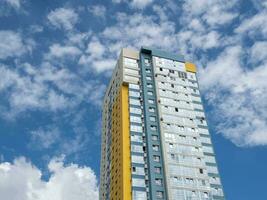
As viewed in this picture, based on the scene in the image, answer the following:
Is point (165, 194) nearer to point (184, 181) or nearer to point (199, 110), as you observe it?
point (184, 181)

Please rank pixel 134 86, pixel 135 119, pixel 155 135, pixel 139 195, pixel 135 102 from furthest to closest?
1. pixel 134 86
2. pixel 135 102
3. pixel 135 119
4. pixel 155 135
5. pixel 139 195

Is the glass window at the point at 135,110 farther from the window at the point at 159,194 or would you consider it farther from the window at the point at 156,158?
the window at the point at 159,194

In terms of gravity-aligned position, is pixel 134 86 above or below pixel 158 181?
above

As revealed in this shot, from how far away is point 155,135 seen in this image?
78.4 metres

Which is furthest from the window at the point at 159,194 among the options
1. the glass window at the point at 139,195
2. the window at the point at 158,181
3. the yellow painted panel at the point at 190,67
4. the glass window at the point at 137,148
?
the yellow painted panel at the point at 190,67

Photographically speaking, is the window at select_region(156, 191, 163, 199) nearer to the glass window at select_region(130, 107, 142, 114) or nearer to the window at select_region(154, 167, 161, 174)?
the window at select_region(154, 167, 161, 174)

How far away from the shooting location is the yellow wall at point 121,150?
230ft

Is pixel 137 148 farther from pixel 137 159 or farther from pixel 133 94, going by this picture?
pixel 133 94

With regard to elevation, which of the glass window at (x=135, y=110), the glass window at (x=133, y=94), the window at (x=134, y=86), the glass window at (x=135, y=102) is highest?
the window at (x=134, y=86)

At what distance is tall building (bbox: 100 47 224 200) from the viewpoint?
234ft

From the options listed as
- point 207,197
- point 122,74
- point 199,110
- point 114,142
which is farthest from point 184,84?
point 207,197

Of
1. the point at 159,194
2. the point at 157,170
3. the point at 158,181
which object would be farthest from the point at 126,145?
the point at 159,194

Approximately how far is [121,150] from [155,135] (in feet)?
26.9

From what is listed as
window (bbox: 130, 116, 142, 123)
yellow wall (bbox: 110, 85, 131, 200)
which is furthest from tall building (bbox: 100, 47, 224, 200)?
window (bbox: 130, 116, 142, 123)
